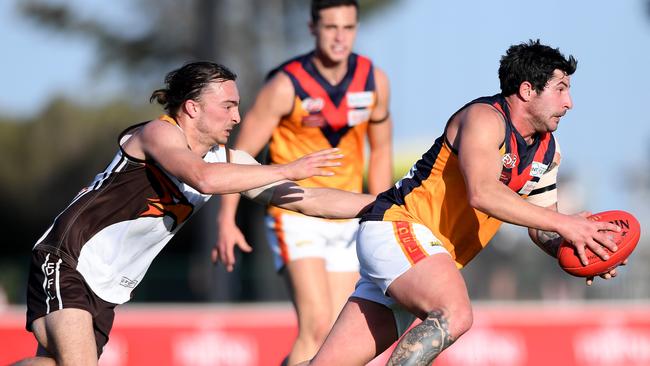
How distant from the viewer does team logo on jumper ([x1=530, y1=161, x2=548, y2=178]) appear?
560 cm

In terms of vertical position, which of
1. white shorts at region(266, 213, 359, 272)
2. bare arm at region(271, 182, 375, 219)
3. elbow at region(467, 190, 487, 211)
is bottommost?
white shorts at region(266, 213, 359, 272)

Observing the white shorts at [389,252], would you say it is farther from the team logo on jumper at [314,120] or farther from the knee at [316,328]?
the team logo on jumper at [314,120]

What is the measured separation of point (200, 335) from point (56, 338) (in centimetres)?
663

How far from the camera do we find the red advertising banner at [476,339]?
11.9 metres

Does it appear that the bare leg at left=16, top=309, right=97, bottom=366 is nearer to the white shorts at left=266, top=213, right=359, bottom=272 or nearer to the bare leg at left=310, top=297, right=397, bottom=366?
the bare leg at left=310, top=297, right=397, bottom=366

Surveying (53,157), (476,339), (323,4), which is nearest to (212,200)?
(476,339)

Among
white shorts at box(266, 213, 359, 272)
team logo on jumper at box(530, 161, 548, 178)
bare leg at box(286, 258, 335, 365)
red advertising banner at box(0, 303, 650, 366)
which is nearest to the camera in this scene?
team logo on jumper at box(530, 161, 548, 178)

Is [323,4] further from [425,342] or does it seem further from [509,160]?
[425,342]

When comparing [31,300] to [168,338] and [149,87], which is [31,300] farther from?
[149,87]

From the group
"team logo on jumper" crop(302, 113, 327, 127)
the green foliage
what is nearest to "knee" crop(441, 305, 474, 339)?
"team logo on jumper" crop(302, 113, 327, 127)

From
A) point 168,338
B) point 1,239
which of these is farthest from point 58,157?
point 168,338

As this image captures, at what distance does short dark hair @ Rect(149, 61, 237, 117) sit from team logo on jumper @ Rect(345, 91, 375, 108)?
5.77ft

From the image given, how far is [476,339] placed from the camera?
1194 cm

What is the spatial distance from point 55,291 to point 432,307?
75.2 inches
